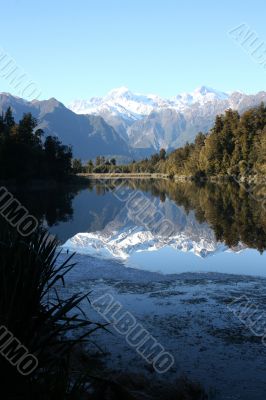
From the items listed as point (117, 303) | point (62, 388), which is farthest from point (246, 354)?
point (62, 388)

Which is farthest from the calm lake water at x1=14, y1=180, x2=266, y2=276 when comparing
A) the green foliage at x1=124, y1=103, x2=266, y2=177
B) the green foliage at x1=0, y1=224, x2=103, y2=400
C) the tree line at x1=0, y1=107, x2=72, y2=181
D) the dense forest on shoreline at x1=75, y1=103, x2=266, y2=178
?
the green foliage at x1=124, y1=103, x2=266, y2=177

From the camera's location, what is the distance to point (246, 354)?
989 cm

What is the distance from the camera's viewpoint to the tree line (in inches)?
3027

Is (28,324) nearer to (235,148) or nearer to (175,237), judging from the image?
(175,237)

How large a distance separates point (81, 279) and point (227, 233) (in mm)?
13231

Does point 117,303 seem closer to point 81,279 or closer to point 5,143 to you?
point 81,279

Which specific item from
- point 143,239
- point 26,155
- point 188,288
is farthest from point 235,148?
point 188,288

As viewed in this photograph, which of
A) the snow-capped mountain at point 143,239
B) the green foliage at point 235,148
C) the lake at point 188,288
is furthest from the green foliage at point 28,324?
the green foliage at point 235,148

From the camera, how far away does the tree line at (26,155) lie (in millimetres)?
76875

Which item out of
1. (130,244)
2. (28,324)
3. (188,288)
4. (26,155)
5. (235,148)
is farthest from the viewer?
(235,148)

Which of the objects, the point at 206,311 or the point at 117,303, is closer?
the point at 206,311

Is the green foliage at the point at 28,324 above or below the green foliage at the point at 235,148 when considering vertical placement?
below

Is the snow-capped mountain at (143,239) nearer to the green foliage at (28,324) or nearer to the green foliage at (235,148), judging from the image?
the green foliage at (28,324)

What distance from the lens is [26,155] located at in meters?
81.1
